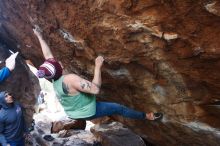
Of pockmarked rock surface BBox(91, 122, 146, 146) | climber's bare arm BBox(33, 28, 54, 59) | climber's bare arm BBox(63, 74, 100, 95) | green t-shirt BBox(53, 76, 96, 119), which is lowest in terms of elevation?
pockmarked rock surface BBox(91, 122, 146, 146)

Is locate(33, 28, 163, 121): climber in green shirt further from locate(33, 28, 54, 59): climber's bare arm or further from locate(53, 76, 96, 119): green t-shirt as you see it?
locate(33, 28, 54, 59): climber's bare arm

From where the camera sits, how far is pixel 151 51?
14.6 feet

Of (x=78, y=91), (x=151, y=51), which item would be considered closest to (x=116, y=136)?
(x=78, y=91)

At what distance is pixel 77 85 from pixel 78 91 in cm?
15

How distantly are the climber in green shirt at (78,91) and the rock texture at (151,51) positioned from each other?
45 cm

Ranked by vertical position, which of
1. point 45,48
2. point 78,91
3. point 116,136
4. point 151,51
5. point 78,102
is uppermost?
point 45,48

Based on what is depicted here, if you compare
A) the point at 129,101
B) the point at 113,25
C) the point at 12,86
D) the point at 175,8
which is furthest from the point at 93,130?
the point at 175,8

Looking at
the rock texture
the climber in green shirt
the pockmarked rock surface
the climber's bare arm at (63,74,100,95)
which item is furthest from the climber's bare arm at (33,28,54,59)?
the pockmarked rock surface

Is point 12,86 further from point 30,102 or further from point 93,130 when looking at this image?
point 93,130

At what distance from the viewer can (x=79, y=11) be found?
469 centimetres

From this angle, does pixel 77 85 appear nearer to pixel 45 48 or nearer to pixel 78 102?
pixel 78 102

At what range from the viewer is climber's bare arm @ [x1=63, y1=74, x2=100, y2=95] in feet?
14.8

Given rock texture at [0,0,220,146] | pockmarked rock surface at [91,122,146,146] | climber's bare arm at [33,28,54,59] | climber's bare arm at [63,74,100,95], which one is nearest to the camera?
rock texture at [0,0,220,146]

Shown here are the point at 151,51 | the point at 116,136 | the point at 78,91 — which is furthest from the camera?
the point at 116,136
